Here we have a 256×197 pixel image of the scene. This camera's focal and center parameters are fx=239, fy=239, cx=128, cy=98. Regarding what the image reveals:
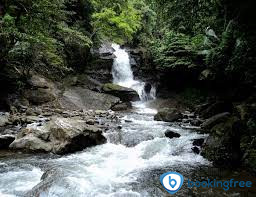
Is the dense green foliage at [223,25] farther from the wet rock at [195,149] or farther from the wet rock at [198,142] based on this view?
the wet rock at [195,149]

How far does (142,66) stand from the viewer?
2216cm

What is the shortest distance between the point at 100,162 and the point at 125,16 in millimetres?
15187

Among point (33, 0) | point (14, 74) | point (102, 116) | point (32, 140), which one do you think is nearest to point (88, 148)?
point (32, 140)

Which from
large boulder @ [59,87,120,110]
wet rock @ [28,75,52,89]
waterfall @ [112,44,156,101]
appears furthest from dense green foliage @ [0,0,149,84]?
waterfall @ [112,44,156,101]

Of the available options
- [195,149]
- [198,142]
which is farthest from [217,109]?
[195,149]

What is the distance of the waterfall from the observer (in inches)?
777

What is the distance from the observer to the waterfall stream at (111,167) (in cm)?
468

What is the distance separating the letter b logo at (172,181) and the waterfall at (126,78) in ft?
44.5

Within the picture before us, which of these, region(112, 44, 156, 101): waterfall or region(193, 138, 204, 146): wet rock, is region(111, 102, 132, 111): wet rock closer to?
region(112, 44, 156, 101): waterfall

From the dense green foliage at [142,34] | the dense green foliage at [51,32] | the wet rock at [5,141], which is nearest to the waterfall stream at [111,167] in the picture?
the wet rock at [5,141]

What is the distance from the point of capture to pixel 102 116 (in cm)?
1272

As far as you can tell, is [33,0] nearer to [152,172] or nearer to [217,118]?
[152,172]

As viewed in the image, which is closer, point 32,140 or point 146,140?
point 32,140

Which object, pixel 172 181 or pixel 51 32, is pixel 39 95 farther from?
pixel 172 181
